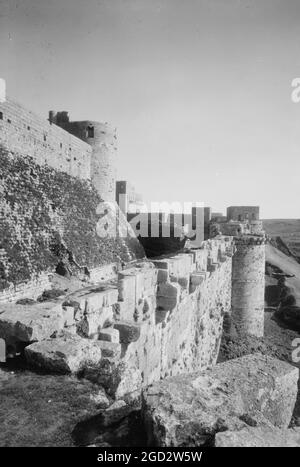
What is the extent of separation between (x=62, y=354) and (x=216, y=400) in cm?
166

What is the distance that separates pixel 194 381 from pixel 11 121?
1433cm

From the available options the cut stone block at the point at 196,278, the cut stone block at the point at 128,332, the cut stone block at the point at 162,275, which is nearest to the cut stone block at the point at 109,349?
the cut stone block at the point at 128,332

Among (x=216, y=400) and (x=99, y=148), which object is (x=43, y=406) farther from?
(x=99, y=148)

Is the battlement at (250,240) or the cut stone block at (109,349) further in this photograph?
the battlement at (250,240)

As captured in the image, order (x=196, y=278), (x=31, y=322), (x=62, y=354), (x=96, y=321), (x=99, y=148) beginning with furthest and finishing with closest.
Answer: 1. (x=99, y=148)
2. (x=196, y=278)
3. (x=96, y=321)
4. (x=31, y=322)
5. (x=62, y=354)

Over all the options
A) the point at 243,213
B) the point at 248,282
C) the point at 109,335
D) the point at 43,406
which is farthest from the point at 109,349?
the point at 243,213

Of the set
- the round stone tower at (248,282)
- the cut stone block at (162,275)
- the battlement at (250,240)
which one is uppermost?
the battlement at (250,240)

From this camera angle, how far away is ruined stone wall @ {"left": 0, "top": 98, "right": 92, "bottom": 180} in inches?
547

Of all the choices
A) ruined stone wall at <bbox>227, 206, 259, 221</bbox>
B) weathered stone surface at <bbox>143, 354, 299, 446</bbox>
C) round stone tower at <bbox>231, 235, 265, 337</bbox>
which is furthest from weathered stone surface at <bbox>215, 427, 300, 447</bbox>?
ruined stone wall at <bbox>227, 206, 259, 221</bbox>

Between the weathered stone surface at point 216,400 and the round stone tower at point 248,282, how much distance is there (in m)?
12.5

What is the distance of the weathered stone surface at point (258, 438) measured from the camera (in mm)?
2029

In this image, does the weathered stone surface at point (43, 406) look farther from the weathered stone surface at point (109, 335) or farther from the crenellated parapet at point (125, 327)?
the weathered stone surface at point (109, 335)

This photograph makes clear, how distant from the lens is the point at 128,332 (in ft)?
15.4

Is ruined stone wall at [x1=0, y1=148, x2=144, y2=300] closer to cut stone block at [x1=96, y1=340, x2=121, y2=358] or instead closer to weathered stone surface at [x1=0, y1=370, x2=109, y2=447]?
cut stone block at [x1=96, y1=340, x2=121, y2=358]
